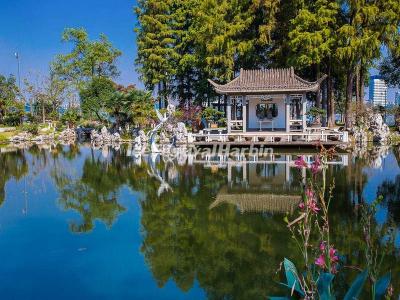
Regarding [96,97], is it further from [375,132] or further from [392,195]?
[392,195]

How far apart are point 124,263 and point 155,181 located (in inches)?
206

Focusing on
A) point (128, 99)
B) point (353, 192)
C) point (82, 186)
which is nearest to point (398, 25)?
point (128, 99)

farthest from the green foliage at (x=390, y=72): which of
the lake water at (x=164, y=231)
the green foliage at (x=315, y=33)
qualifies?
the lake water at (x=164, y=231)

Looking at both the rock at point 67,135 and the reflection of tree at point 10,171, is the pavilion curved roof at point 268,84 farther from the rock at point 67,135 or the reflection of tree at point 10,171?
the rock at point 67,135

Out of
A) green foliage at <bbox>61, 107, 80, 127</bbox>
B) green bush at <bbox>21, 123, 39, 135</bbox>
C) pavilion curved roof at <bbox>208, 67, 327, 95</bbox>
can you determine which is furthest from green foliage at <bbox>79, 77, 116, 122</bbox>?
pavilion curved roof at <bbox>208, 67, 327, 95</bbox>

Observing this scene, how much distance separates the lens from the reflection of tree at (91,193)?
22.2 feet

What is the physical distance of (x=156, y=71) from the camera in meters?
31.6

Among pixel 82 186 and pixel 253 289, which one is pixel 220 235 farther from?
pixel 82 186

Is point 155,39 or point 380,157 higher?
point 155,39

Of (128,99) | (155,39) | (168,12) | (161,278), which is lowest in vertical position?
(161,278)

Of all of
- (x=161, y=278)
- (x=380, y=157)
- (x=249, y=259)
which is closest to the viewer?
(x=161, y=278)

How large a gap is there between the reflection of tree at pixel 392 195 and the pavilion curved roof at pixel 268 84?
35.4 feet

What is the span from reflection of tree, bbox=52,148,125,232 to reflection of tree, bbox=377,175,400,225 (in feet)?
14.5

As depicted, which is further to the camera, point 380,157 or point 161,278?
point 380,157
